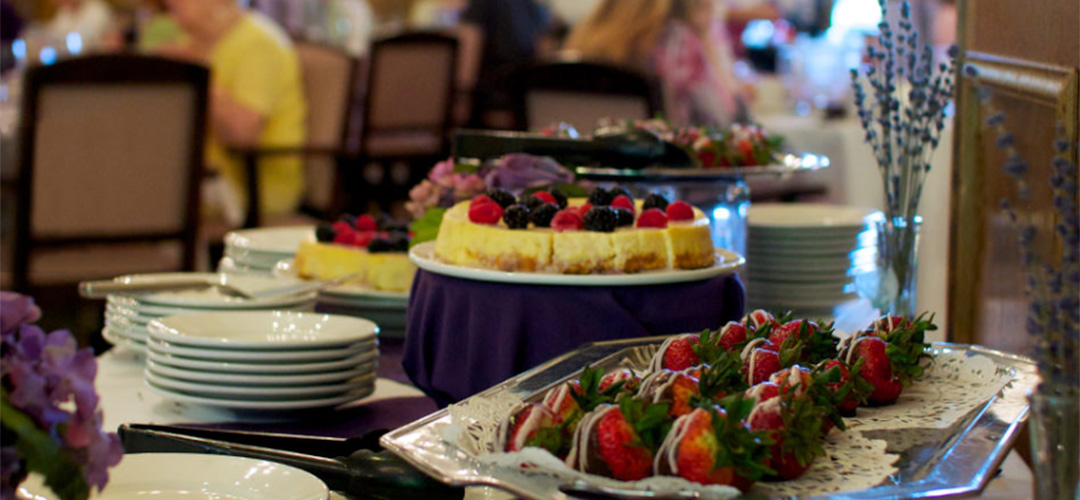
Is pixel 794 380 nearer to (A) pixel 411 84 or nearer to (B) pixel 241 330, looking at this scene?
(B) pixel 241 330

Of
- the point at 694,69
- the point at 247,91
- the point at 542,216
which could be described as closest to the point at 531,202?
the point at 542,216

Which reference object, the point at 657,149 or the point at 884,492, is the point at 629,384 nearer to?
the point at 884,492

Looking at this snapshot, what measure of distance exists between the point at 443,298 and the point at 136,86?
2.34m

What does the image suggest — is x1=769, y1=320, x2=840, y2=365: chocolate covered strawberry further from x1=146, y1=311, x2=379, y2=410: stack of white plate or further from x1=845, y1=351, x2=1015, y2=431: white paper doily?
x1=146, y1=311, x2=379, y2=410: stack of white plate

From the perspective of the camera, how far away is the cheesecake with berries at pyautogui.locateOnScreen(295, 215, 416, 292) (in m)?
1.66

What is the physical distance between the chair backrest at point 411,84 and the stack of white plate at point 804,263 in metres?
3.41

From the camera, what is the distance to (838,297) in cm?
181

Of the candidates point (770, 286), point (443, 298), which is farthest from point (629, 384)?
point (770, 286)

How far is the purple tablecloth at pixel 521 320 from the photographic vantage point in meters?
1.20

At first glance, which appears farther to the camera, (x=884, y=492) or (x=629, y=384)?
(x=629, y=384)

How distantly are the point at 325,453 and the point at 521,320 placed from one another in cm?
27

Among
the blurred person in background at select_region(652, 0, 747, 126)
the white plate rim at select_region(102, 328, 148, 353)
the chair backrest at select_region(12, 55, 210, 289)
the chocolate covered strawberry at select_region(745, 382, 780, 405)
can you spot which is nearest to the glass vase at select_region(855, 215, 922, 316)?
the chocolate covered strawberry at select_region(745, 382, 780, 405)

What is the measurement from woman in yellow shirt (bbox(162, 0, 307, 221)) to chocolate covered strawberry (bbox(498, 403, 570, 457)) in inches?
148

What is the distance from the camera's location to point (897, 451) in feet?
2.84
